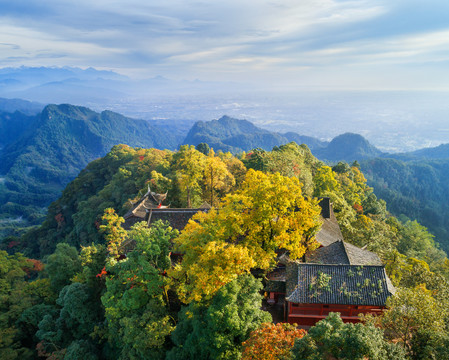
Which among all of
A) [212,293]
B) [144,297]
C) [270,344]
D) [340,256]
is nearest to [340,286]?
[340,256]

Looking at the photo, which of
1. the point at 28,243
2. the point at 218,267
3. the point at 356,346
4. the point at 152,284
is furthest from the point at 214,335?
the point at 28,243

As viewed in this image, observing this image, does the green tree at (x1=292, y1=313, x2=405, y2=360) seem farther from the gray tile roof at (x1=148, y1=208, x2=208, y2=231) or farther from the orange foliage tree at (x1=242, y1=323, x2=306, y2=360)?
the gray tile roof at (x1=148, y1=208, x2=208, y2=231)

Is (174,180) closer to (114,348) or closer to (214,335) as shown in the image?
(114,348)

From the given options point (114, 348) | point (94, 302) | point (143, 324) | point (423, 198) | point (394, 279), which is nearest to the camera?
point (143, 324)

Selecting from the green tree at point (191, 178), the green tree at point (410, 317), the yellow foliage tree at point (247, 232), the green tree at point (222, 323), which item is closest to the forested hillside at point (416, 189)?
the green tree at point (191, 178)

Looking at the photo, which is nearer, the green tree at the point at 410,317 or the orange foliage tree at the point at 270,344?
the orange foliage tree at the point at 270,344

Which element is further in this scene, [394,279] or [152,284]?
[394,279]

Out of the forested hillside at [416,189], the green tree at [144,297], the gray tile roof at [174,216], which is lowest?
the forested hillside at [416,189]

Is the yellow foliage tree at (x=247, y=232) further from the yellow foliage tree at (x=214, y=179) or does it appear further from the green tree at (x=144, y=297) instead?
the yellow foliage tree at (x=214, y=179)

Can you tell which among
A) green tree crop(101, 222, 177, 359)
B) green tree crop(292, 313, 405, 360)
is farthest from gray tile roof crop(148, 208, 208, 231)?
green tree crop(292, 313, 405, 360)
